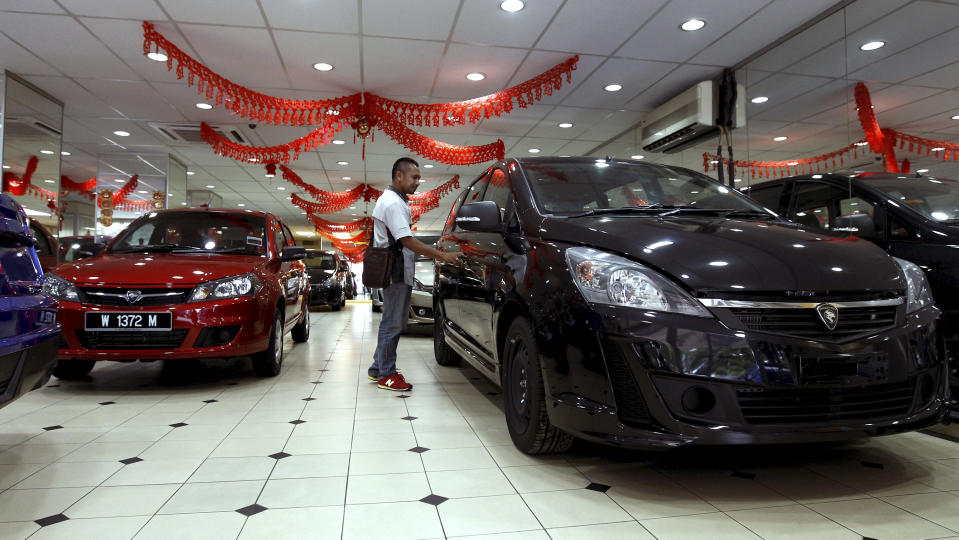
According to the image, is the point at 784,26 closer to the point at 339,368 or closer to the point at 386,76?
the point at 386,76

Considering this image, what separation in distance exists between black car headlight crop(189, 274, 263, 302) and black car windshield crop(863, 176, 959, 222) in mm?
3911

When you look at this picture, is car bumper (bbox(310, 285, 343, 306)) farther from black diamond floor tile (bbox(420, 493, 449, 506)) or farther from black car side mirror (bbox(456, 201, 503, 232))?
black diamond floor tile (bbox(420, 493, 449, 506))

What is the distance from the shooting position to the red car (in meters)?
3.22

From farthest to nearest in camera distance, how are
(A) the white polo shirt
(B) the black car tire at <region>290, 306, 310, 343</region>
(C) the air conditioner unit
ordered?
(C) the air conditioner unit → (B) the black car tire at <region>290, 306, 310, 343</region> → (A) the white polo shirt

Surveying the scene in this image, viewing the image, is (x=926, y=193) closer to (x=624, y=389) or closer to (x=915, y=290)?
(x=915, y=290)

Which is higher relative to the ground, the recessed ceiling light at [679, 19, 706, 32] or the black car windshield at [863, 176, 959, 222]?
the recessed ceiling light at [679, 19, 706, 32]

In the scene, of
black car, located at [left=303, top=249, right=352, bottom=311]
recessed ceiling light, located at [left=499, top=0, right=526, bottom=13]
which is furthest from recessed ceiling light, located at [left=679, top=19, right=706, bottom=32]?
black car, located at [left=303, top=249, right=352, bottom=311]

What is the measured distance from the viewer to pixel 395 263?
366 cm

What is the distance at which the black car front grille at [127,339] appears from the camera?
10.6 ft

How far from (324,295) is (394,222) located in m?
8.87

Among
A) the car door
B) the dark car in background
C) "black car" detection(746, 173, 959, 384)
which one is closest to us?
the dark car in background

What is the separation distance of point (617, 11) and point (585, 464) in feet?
14.4

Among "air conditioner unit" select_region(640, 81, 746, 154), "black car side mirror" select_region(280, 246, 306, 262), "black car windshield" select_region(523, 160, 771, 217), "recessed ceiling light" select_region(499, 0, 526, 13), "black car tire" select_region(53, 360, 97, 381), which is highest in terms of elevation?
"recessed ceiling light" select_region(499, 0, 526, 13)

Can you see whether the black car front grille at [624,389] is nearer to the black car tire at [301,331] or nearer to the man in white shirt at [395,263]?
the man in white shirt at [395,263]
